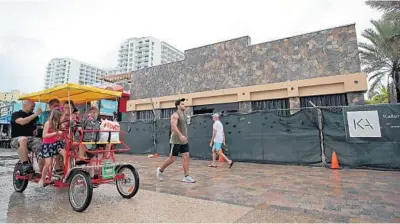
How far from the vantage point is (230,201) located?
416cm

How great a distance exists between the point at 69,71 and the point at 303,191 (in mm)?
101574

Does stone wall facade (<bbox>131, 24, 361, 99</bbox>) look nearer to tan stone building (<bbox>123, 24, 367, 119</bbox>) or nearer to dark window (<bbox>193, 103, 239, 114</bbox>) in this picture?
tan stone building (<bbox>123, 24, 367, 119</bbox>)

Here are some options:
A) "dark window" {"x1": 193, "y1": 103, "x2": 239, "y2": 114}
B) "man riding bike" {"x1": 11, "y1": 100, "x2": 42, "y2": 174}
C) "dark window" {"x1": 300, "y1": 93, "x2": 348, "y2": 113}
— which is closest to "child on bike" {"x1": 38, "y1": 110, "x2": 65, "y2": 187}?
"man riding bike" {"x1": 11, "y1": 100, "x2": 42, "y2": 174}

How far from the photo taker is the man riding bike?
4773 mm

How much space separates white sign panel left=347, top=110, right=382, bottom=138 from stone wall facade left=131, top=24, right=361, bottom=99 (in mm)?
3980

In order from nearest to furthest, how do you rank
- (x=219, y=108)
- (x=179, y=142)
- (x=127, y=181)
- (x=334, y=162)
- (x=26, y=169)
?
1. (x=127, y=181)
2. (x=26, y=169)
3. (x=179, y=142)
4. (x=334, y=162)
5. (x=219, y=108)

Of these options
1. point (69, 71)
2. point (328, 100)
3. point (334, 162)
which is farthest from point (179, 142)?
point (69, 71)

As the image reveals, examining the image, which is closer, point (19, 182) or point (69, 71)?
point (19, 182)

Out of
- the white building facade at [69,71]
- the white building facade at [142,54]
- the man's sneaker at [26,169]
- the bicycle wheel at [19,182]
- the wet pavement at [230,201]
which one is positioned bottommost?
the wet pavement at [230,201]

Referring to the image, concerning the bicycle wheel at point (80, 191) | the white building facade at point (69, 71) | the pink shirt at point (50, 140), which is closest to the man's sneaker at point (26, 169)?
the pink shirt at point (50, 140)

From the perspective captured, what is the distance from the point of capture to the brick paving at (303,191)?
11.7 ft

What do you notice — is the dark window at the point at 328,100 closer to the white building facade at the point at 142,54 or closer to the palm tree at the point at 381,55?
the palm tree at the point at 381,55

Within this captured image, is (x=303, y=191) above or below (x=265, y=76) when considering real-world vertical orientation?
below

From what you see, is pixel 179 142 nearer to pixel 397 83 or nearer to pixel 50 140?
pixel 50 140
